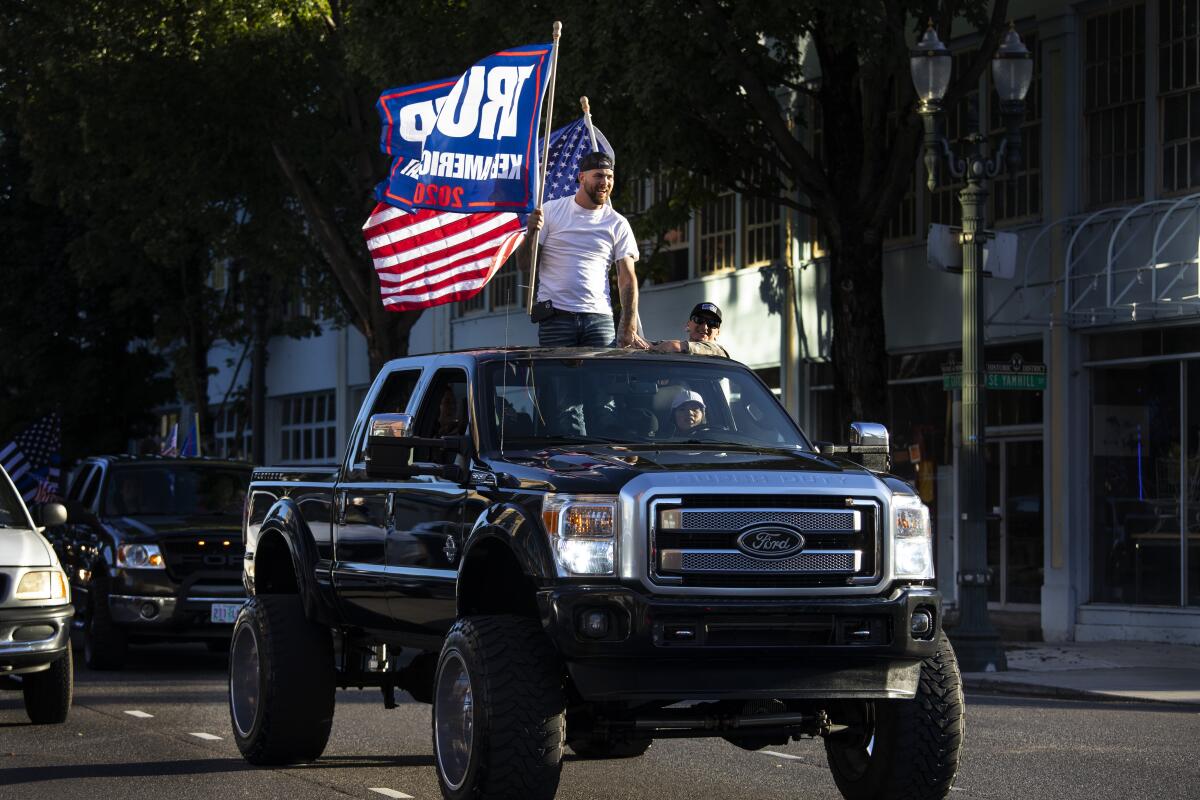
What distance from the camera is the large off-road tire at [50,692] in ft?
44.1

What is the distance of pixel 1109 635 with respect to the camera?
23141 millimetres

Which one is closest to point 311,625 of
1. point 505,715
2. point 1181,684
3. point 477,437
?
point 477,437

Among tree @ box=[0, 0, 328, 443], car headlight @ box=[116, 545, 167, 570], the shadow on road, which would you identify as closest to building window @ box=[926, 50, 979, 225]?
tree @ box=[0, 0, 328, 443]

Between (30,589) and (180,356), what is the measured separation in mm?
31266

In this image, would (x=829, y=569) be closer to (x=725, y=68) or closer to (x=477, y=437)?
(x=477, y=437)

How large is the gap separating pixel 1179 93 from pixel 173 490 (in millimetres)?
11061

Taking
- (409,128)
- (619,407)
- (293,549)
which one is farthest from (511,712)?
(409,128)

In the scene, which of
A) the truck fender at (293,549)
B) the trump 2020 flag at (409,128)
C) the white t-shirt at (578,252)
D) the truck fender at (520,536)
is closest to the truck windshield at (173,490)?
the trump 2020 flag at (409,128)

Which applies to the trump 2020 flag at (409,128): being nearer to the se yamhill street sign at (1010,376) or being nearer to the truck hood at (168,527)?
the truck hood at (168,527)

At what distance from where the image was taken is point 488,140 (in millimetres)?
12266

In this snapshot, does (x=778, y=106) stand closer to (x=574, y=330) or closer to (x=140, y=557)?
(x=140, y=557)

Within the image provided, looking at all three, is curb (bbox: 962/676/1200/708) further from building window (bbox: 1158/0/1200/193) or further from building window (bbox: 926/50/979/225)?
building window (bbox: 926/50/979/225)

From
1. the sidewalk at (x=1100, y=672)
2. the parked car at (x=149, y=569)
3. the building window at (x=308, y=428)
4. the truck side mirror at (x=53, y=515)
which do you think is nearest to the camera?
the truck side mirror at (x=53, y=515)

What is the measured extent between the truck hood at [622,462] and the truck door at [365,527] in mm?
1059
